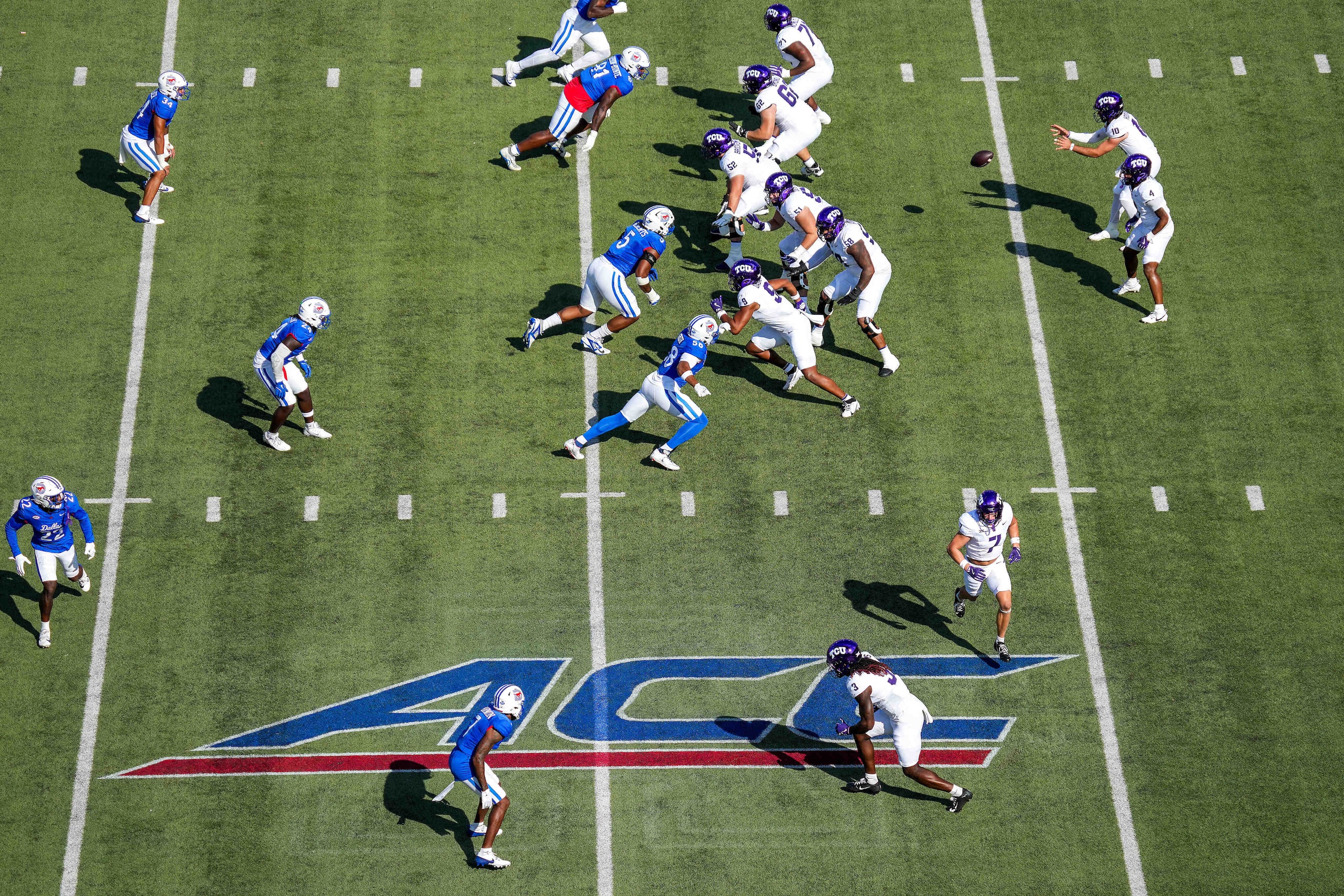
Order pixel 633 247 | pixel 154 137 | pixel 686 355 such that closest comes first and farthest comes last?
pixel 686 355 → pixel 633 247 → pixel 154 137

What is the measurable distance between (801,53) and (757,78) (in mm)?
790

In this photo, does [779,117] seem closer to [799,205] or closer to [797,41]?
[797,41]

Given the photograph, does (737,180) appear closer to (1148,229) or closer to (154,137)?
(1148,229)

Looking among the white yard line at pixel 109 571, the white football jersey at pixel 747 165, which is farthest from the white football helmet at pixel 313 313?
the white football jersey at pixel 747 165

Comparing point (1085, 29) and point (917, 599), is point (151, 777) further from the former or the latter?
point (1085, 29)

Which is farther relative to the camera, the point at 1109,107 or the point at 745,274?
the point at 1109,107

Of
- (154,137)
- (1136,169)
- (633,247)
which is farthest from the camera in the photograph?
(154,137)

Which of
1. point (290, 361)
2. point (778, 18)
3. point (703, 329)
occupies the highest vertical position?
point (778, 18)

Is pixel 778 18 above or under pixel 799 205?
above

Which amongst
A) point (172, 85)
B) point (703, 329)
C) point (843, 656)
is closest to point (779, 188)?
point (703, 329)

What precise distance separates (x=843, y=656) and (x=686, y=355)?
3.71 metres

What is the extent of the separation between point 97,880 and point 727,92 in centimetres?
1206

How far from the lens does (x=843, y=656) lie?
14.8 meters

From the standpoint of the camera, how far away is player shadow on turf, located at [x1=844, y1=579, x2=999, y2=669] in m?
16.5
